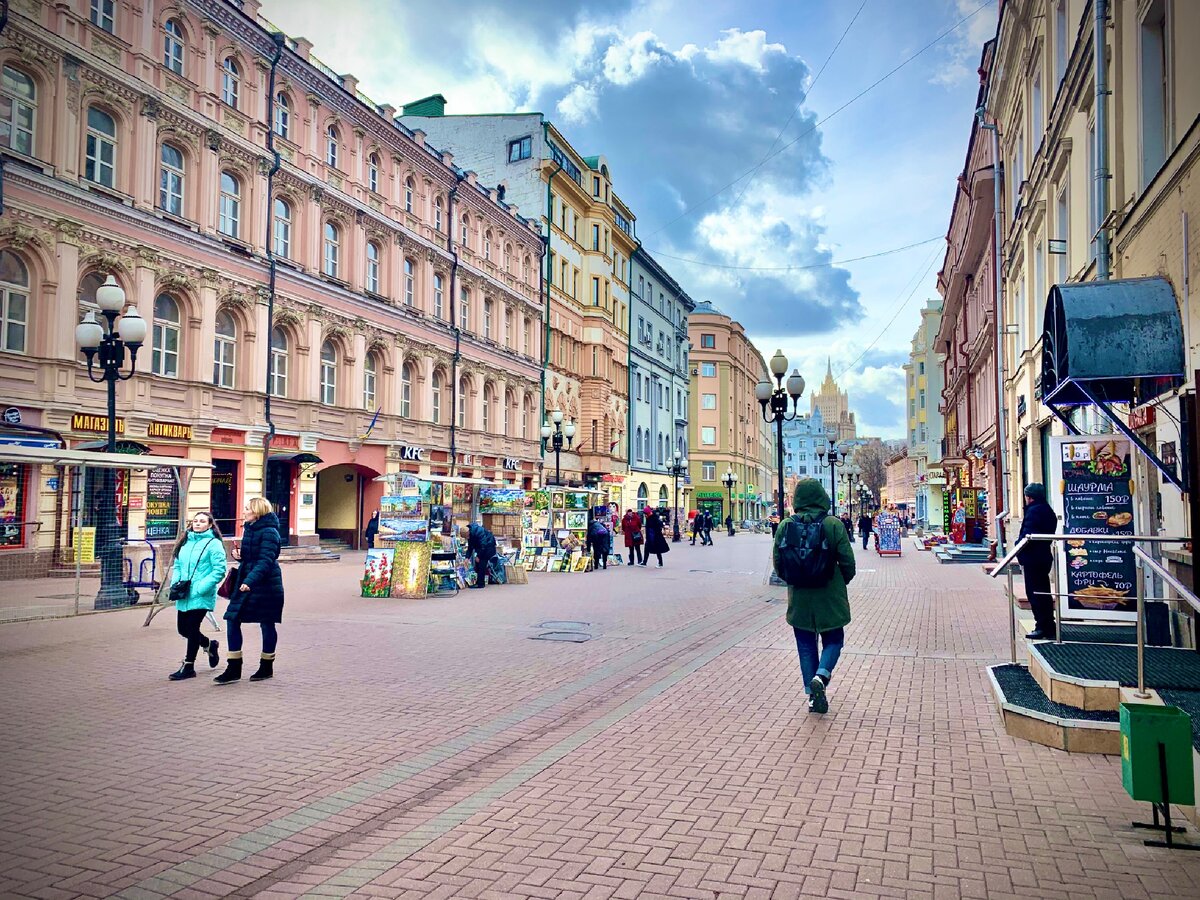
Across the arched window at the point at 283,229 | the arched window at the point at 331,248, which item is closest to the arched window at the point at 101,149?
the arched window at the point at 283,229

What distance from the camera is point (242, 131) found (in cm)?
2597

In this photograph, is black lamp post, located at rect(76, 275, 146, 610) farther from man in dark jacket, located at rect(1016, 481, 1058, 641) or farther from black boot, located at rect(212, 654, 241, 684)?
man in dark jacket, located at rect(1016, 481, 1058, 641)

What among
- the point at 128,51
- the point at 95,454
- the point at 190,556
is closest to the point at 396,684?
the point at 190,556

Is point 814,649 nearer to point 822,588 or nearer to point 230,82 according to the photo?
point 822,588

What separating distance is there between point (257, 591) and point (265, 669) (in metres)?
0.85

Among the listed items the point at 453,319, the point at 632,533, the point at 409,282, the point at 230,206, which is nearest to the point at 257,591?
the point at 632,533

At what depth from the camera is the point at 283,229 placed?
28.1m

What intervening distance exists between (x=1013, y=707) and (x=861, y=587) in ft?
44.2

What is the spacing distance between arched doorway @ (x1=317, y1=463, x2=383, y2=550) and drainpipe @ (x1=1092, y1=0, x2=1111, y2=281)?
83.7 ft

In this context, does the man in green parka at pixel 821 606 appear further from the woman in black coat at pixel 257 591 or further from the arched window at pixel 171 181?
the arched window at pixel 171 181

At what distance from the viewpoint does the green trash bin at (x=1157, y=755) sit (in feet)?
14.3

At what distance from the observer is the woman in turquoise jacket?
338 inches

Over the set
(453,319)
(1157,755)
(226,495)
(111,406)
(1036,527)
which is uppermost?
(453,319)

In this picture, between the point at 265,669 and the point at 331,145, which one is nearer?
the point at 265,669
